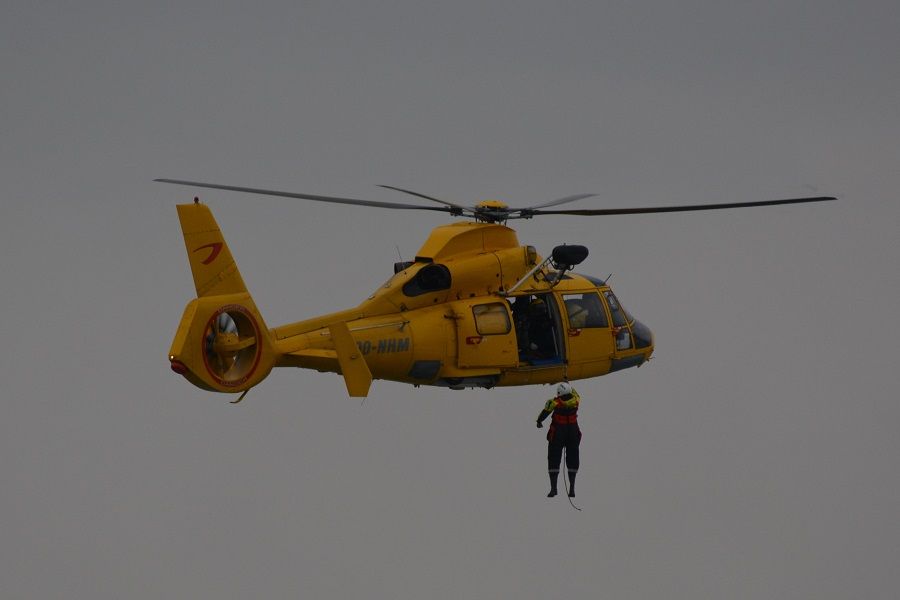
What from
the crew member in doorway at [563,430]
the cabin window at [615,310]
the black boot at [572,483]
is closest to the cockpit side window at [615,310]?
the cabin window at [615,310]

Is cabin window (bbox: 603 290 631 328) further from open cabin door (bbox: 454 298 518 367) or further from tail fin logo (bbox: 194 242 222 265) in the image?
tail fin logo (bbox: 194 242 222 265)

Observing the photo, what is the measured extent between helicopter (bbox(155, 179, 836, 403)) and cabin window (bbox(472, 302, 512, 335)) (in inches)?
0.5

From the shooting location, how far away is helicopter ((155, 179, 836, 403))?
21.8 m

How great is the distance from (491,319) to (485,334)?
0.25m

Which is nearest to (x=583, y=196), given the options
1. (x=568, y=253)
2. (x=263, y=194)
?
(x=568, y=253)

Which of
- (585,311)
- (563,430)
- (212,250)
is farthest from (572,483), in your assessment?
(212,250)

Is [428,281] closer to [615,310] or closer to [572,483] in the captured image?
[615,310]

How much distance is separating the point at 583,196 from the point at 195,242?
646 cm

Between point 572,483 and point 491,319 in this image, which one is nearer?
point 491,319

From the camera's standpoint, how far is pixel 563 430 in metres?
25.2

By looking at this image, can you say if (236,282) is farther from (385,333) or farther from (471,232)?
(471,232)

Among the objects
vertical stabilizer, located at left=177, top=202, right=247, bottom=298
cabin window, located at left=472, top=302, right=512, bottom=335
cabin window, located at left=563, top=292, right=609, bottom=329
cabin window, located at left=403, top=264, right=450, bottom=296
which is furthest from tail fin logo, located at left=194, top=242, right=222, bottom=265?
cabin window, located at left=563, top=292, right=609, bottom=329

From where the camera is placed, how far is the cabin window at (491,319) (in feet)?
80.0

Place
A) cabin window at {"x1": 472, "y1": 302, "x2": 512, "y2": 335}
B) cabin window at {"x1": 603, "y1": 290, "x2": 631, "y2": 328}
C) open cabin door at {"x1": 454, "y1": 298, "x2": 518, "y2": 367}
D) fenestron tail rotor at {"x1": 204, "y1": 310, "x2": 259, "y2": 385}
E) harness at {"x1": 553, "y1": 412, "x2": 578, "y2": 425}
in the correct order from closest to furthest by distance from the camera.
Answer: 1. fenestron tail rotor at {"x1": 204, "y1": 310, "x2": 259, "y2": 385}
2. open cabin door at {"x1": 454, "y1": 298, "x2": 518, "y2": 367}
3. cabin window at {"x1": 472, "y1": 302, "x2": 512, "y2": 335}
4. harness at {"x1": 553, "y1": 412, "x2": 578, "y2": 425}
5. cabin window at {"x1": 603, "y1": 290, "x2": 631, "y2": 328}
